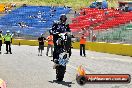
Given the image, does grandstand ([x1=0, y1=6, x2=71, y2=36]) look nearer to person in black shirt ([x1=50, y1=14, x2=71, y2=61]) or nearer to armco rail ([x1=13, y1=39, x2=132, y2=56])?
armco rail ([x1=13, y1=39, x2=132, y2=56])

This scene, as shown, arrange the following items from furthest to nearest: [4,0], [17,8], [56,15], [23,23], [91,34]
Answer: [4,0] → [17,8] → [56,15] → [23,23] → [91,34]

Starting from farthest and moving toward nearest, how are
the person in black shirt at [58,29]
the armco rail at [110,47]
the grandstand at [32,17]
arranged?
the grandstand at [32,17]
the armco rail at [110,47]
the person in black shirt at [58,29]

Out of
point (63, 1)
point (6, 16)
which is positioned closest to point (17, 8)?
point (6, 16)

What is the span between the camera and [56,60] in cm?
1315

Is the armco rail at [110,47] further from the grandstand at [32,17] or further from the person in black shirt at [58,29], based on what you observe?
the person in black shirt at [58,29]

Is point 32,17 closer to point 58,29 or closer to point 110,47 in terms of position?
point 110,47

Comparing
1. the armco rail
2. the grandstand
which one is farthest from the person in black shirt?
the grandstand

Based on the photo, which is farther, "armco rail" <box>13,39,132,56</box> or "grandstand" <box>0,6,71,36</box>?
"grandstand" <box>0,6,71,36</box>

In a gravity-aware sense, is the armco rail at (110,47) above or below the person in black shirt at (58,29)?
below

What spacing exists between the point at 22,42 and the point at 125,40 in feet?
46.6

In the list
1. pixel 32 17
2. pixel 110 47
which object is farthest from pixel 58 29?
pixel 32 17

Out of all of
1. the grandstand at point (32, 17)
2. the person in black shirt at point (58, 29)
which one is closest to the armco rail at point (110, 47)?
the grandstand at point (32, 17)

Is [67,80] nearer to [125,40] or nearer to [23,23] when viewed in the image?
[125,40]

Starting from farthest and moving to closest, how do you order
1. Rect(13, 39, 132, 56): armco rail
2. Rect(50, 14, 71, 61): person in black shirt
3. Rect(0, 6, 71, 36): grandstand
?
Rect(0, 6, 71, 36): grandstand, Rect(13, 39, 132, 56): armco rail, Rect(50, 14, 71, 61): person in black shirt
